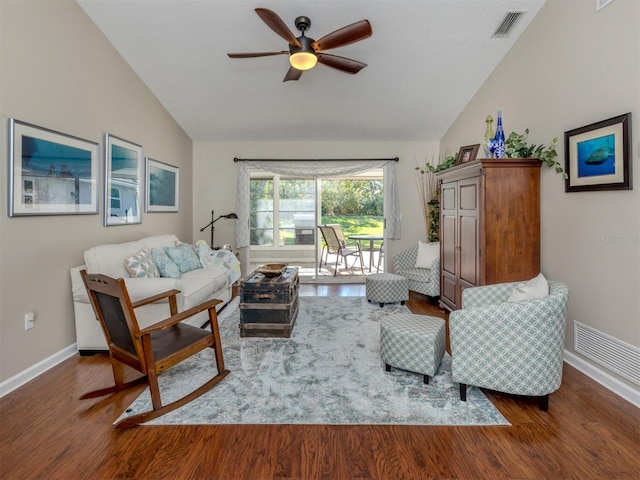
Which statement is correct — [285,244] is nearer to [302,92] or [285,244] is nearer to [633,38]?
[302,92]

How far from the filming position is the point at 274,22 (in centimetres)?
229

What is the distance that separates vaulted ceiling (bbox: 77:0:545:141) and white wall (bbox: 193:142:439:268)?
0.60 ft

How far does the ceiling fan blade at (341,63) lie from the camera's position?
9.36 feet

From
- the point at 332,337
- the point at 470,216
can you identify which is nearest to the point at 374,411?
the point at 332,337

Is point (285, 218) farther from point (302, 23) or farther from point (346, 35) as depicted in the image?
point (346, 35)

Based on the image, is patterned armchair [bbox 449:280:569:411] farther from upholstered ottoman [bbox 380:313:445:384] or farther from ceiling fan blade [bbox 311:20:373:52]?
ceiling fan blade [bbox 311:20:373:52]

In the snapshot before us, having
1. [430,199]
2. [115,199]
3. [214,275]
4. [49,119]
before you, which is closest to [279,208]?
[214,275]

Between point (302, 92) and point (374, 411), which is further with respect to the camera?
point (302, 92)

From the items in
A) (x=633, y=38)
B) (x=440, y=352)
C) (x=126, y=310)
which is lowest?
(x=440, y=352)

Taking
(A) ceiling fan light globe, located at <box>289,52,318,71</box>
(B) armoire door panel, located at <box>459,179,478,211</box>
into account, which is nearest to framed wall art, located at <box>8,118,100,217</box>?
(A) ceiling fan light globe, located at <box>289,52,318,71</box>

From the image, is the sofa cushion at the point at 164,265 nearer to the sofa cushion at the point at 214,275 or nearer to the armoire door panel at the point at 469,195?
the sofa cushion at the point at 214,275

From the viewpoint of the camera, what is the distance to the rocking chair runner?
6.02 feet

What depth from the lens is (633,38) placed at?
214 centimetres

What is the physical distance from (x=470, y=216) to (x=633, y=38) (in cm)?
165
